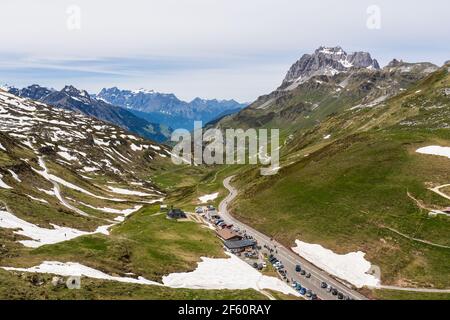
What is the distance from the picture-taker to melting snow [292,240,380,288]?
93188mm

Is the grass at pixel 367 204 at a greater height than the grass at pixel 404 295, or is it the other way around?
the grass at pixel 367 204

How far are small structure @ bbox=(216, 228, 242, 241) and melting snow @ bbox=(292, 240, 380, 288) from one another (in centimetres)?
1581

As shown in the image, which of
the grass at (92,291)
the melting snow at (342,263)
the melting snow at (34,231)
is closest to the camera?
the grass at (92,291)

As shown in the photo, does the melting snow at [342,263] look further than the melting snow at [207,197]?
No

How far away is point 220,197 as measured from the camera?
17788 cm

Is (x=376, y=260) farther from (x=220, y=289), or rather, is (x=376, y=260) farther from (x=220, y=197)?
(x=220, y=197)

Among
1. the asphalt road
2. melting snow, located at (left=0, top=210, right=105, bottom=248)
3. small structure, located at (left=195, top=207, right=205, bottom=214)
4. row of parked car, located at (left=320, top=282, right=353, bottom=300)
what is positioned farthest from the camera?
small structure, located at (left=195, top=207, right=205, bottom=214)

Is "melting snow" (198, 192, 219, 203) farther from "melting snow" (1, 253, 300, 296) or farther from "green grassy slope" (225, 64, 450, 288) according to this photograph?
"melting snow" (1, 253, 300, 296)

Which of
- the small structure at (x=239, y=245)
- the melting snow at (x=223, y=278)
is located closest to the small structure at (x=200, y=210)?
the small structure at (x=239, y=245)

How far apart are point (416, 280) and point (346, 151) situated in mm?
71802

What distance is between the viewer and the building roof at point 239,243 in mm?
110631

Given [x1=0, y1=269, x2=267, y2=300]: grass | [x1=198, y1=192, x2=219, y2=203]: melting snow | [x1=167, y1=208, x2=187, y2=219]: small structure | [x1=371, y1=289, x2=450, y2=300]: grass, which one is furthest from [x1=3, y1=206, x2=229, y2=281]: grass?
[x1=198, y1=192, x2=219, y2=203]: melting snow

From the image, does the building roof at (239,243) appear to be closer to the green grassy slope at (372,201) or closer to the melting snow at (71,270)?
the green grassy slope at (372,201)
